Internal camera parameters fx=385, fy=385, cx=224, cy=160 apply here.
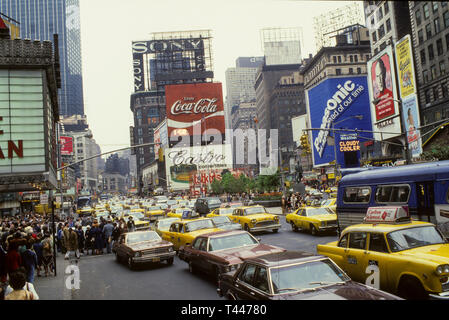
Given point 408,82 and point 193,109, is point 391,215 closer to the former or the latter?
point 408,82

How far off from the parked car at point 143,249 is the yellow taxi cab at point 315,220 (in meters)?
8.10

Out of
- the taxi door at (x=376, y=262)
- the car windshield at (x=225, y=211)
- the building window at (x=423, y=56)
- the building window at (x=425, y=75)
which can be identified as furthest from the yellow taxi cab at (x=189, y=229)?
the building window at (x=425, y=75)

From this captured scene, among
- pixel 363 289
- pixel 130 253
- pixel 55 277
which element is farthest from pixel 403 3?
pixel 55 277

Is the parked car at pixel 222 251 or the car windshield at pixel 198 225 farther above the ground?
the car windshield at pixel 198 225

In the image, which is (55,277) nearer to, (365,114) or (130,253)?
(130,253)

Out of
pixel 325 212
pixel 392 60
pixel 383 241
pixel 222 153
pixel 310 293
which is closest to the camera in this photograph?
pixel 310 293

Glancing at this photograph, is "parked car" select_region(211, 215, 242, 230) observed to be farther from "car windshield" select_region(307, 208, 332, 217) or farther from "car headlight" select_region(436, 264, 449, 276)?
"car headlight" select_region(436, 264, 449, 276)

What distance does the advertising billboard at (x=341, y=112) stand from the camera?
92625mm

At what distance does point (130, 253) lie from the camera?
1482cm

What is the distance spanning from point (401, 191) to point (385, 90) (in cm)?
5799

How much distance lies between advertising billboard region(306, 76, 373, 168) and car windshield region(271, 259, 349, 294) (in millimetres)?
86564

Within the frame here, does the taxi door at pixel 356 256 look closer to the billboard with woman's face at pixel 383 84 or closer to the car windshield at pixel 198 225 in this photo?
the car windshield at pixel 198 225

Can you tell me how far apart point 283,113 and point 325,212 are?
147535 mm

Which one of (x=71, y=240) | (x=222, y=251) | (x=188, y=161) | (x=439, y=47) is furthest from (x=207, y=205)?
(x=188, y=161)
